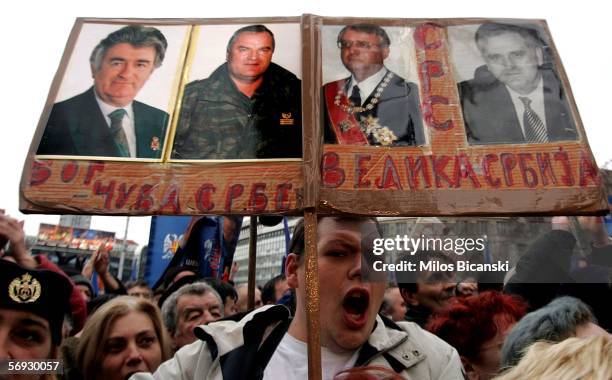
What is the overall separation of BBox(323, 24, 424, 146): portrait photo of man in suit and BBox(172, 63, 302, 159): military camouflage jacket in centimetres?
20

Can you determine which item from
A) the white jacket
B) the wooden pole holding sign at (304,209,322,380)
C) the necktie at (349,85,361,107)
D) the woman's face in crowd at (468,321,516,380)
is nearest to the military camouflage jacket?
A: the necktie at (349,85,361,107)

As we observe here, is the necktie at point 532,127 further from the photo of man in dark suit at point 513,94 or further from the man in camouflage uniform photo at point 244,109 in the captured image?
the man in camouflage uniform photo at point 244,109

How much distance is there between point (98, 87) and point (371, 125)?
1.48 meters

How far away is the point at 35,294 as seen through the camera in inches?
116

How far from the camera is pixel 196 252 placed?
3865 mm

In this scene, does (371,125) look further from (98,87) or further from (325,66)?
(98,87)

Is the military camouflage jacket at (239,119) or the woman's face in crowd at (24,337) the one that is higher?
the military camouflage jacket at (239,119)

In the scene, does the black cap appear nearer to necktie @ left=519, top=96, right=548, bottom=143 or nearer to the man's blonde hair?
the man's blonde hair

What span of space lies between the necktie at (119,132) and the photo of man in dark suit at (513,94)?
67.7 inches

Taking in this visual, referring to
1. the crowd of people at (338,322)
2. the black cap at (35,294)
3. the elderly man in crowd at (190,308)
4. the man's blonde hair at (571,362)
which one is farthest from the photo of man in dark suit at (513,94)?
the black cap at (35,294)

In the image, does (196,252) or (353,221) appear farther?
(196,252)

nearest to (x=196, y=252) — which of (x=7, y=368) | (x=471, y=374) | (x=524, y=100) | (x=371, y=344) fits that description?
(x=7, y=368)

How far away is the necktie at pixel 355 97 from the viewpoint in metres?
2.66

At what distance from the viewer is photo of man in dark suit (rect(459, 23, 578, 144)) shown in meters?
2.50
